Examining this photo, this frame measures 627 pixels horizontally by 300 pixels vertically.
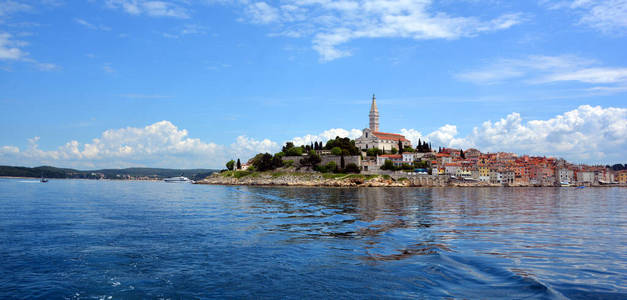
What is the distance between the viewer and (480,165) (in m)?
115

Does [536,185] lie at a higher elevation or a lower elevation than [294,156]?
Result: lower

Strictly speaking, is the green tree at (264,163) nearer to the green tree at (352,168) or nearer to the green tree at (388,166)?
the green tree at (352,168)

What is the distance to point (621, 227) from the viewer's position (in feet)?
77.4

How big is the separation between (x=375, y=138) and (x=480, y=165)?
3289cm

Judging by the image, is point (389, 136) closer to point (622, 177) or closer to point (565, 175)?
point (565, 175)

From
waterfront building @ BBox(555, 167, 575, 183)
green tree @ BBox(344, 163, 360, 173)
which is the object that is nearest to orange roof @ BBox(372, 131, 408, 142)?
green tree @ BBox(344, 163, 360, 173)

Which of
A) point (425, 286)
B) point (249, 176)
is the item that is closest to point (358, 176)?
point (249, 176)

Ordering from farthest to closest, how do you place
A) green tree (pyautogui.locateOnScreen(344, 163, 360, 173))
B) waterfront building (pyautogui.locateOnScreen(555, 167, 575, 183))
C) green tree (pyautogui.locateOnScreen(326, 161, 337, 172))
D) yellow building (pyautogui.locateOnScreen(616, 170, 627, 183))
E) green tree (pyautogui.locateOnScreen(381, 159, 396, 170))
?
yellow building (pyautogui.locateOnScreen(616, 170, 627, 183)) → waterfront building (pyautogui.locateOnScreen(555, 167, 575, 183)) → green tree (pyautogui.locateOnScreen(326, 161, 337, 172)) → green tree (pyautogui.locateOnScreen(344, 163, 360, 173)) → green tree (pyautogui.locateOnScreen(381, 159, 396, 170))

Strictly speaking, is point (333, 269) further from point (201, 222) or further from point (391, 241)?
point (201, 222)

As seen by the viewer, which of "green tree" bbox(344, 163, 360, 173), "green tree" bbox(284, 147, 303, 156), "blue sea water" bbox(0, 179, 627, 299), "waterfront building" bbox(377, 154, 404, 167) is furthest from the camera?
"green tree" bbox(284, 147, 303, 156)

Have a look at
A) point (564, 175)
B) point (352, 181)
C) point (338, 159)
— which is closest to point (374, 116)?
point (338, 159)

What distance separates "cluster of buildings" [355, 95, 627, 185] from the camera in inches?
4439

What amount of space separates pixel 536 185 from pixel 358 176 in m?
56.6

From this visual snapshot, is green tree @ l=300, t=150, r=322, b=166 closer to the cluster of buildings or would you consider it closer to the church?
the cluster of buildings
